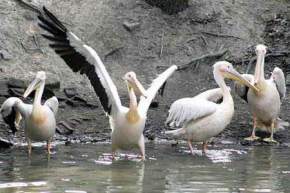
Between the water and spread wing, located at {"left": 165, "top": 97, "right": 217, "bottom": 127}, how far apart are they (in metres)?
0.40

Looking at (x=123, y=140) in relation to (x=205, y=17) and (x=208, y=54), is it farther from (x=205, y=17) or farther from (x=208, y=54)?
(x=205, y=17)

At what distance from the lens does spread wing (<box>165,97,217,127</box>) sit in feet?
32.8

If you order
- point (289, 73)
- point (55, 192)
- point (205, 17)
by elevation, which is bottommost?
point (55, 192)

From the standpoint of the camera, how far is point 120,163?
9273 millimetres

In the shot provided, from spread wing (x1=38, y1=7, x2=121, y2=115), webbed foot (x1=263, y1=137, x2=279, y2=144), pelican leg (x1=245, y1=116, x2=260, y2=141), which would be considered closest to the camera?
spread wing (x1=38, y1=7, x2=121, y2=115)

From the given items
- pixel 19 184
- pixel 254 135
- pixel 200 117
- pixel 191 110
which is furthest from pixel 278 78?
pixel 19 184

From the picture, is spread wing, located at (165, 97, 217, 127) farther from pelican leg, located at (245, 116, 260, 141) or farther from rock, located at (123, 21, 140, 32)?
rock, located at (123, 21, 140, 32)

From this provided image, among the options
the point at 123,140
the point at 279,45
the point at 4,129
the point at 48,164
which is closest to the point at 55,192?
the point at 48,164

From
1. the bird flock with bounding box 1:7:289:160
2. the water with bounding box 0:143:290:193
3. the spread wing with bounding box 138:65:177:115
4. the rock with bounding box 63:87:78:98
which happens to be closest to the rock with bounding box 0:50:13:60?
the rock with bounding box 63:87:78:98

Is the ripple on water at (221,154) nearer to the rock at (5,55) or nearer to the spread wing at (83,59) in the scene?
the spread wing at (83,59)

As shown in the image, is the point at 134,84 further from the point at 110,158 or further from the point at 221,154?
the point at 221,154

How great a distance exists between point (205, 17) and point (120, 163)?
6261 millimetres

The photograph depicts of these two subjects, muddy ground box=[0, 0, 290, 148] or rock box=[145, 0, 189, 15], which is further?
rock box=[145, 0, 189, 15]

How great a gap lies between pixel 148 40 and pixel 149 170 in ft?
20.1
